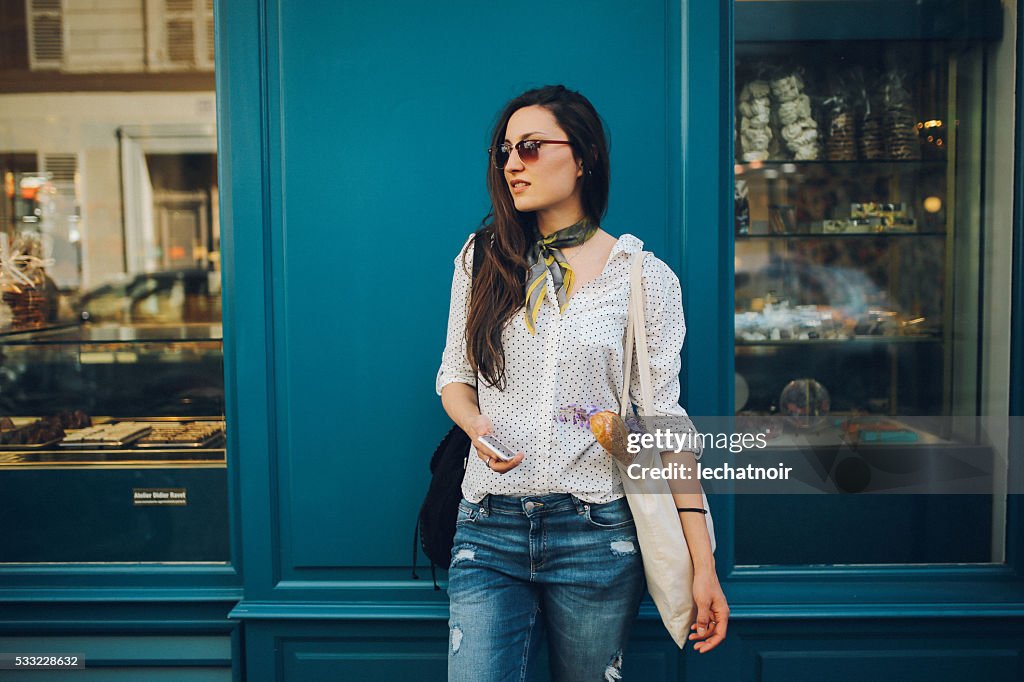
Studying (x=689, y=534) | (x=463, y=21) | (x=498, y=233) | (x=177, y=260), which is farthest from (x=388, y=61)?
(x=177, y=260)

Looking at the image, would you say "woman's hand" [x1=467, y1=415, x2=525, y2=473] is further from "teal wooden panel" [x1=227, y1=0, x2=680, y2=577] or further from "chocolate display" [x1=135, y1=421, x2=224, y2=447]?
"chocolate display" [x1=135, y1=421, x2=224, y2=447]

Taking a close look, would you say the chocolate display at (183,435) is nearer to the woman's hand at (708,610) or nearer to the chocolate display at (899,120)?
the woman's hand at (708,610)

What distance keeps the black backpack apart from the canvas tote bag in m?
0.44

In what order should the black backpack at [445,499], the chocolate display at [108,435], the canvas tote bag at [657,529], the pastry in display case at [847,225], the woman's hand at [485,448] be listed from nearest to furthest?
the woman's hand at [485,448] < the canvas tote bag at [657,529] < the black backpack at [445,499] < the chocolate display at [108,435] < the pastry in display case at [847,225]

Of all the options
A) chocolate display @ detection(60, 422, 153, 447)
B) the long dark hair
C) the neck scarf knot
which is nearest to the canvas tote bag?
the neck scarf knot

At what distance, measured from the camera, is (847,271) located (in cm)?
333

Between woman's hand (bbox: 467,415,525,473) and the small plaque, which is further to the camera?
the small plaque

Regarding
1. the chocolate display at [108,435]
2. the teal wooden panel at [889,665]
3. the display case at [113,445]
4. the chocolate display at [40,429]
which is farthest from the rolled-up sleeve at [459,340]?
the chocolate display at [40,429]

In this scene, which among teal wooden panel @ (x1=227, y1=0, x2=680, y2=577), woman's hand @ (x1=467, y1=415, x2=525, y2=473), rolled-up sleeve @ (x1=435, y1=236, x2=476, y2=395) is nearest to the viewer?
woman's hand @ (x1=467, y1=415, x2=525, y2=473)

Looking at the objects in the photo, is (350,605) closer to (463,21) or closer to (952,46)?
(463,21)

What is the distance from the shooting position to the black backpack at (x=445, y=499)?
2000mm

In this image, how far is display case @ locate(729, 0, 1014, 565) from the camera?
288 centimetres

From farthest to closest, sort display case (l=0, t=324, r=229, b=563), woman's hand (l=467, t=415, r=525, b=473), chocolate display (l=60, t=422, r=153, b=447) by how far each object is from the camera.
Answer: chocolate display (l=60, t=422, r=153, b=447) < display case (l=0, t=324, r=229, b=563) < woman's hand (l=467, t=415, r=525, b=473)

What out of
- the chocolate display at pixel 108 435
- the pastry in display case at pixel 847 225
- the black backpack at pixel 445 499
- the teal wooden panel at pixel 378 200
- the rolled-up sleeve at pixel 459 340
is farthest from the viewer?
the pastry in display case at pixel 847 225
